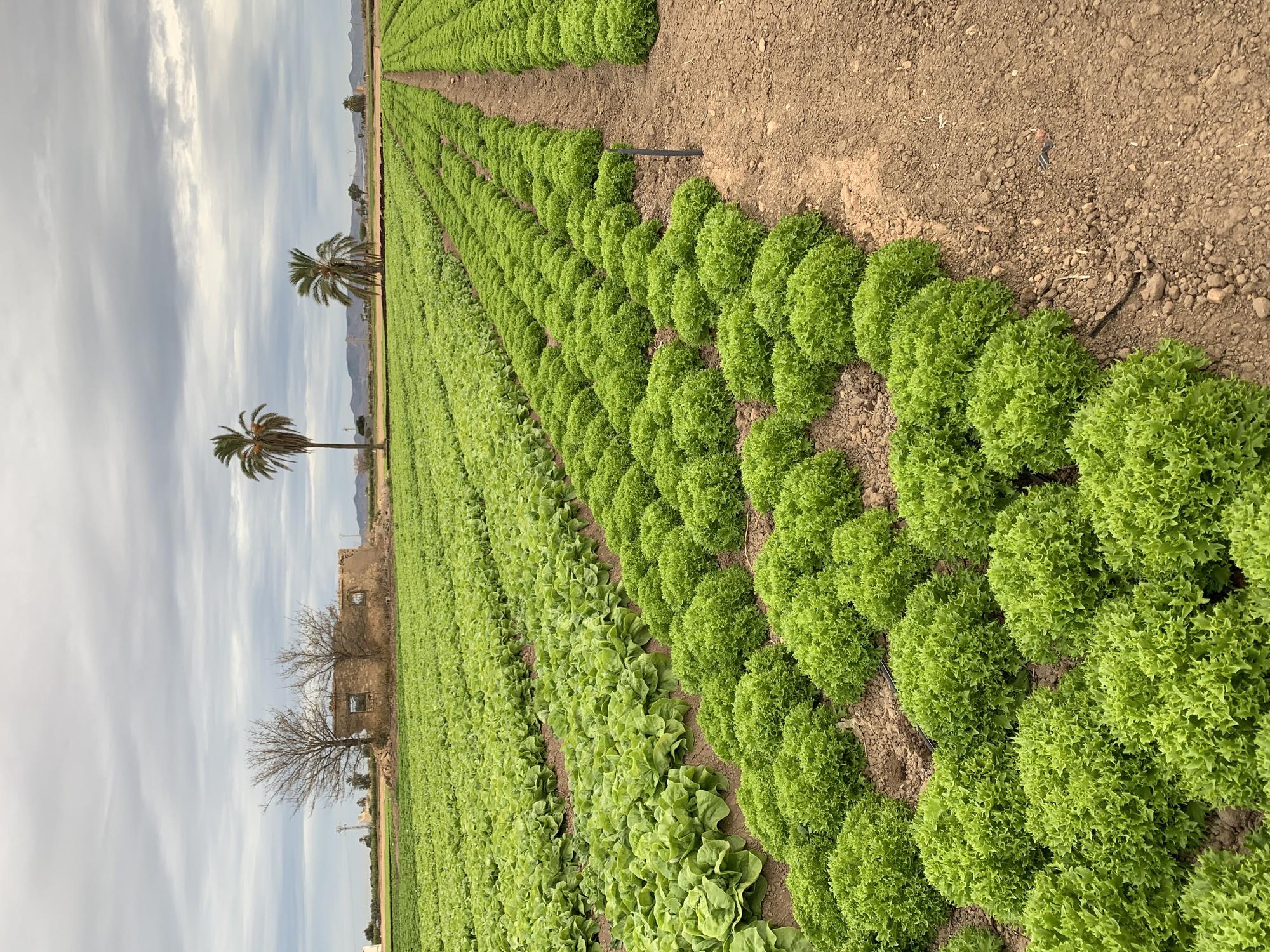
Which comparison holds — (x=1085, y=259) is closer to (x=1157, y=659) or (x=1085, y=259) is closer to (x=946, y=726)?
(x=1157, y=659)

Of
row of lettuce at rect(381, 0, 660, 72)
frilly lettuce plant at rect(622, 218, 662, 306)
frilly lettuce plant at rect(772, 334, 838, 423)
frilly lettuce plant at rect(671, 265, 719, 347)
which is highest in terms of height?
row of lettuce at rect(381, 0, 660, 72)

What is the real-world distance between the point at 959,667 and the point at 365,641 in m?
31.6

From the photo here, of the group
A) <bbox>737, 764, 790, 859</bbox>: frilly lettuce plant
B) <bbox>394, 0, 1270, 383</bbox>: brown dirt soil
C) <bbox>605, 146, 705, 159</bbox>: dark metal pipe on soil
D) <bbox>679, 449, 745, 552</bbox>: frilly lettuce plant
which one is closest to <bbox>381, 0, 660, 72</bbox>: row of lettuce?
<bbox>605, 146, 705, 159</bbox>: dark metal pipe on soil

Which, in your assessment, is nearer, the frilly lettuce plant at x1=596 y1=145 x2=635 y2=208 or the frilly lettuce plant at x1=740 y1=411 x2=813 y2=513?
the frilly lettuce plant at x1=740 y1=411 x2=813 y2=513

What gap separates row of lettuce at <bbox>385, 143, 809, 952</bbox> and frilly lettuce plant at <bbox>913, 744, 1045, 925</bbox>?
6.91 feet

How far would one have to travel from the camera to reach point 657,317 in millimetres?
7969

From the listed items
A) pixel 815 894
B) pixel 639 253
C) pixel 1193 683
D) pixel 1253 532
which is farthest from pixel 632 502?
pixel 1253 532

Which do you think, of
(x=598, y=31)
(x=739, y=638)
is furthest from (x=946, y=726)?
(x=598, y=31)

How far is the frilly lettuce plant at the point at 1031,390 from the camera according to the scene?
373cm

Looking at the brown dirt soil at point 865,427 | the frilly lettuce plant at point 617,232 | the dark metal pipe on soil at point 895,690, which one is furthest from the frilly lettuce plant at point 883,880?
the frilly lettuce plant at point 617,232

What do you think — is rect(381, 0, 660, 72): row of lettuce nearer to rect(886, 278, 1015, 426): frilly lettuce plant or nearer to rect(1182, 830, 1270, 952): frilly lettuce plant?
rect(886, 278, 1015, 426): frilly lettuce plant

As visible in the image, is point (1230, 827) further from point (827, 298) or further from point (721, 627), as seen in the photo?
point (721, 627)

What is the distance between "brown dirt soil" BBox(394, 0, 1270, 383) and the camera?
334cm

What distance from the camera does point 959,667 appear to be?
167 inches
